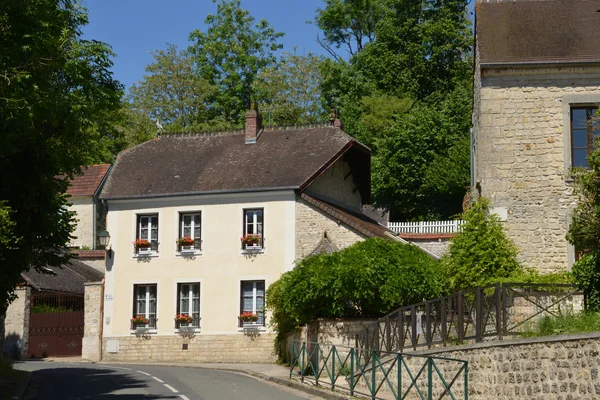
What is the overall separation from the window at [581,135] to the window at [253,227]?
38.4ft

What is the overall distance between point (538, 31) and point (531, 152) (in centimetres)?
312

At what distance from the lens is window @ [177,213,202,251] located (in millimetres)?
29766

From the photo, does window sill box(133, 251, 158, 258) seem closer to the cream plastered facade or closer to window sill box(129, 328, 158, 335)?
the cream plastered facade

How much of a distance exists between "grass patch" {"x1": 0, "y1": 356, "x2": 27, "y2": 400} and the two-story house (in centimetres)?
860

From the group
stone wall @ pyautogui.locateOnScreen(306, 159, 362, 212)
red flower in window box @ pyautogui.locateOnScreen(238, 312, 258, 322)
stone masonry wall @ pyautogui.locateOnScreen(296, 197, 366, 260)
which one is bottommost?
red flower in window box @ pyautogui.locateOnScreen(238, 312, 258, 322)

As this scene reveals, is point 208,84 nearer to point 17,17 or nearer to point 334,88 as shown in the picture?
point 334,88

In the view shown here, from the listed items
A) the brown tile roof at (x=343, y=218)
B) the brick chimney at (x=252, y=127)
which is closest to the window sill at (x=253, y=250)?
the brown tile roof at (x=343, y=218)

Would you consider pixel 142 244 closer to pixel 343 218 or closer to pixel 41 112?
pixel 343 218

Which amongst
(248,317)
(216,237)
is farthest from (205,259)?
(248,317)

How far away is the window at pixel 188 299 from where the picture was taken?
29.6 metres

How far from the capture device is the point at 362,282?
2194 centimetres

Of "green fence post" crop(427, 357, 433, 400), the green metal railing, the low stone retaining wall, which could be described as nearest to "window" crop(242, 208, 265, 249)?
the green metal railing

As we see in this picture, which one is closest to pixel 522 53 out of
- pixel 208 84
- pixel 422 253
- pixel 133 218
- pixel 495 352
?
pixel 422 253

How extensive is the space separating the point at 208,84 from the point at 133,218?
18.0 metres
